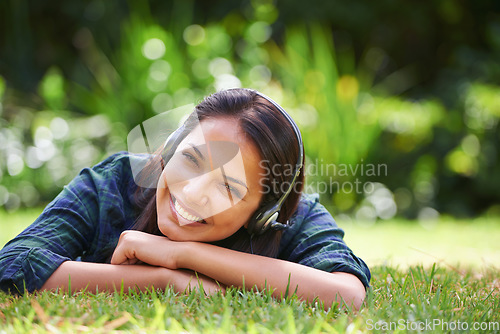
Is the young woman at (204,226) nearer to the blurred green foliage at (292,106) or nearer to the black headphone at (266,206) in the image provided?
the black headphone at (266,206)

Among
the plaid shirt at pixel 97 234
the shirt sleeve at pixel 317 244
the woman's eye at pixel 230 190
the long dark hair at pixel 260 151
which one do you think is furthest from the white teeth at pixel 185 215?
the shirt sleeve at pixel 317 244

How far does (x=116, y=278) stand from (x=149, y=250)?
134mm

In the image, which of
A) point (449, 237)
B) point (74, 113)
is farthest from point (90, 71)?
point (449, 237)

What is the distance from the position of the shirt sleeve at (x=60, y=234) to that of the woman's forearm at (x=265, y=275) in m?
0.42

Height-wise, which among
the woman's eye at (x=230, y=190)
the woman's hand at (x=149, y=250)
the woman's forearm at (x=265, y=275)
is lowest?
the woman's forearm at (x=265, y=275)

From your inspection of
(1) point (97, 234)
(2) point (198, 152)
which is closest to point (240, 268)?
(2) point (198, 152)

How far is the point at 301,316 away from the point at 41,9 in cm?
733

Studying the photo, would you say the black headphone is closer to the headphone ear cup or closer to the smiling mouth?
the headphone ear cup

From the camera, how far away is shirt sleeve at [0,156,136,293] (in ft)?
5.37

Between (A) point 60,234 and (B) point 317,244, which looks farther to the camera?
(B) point 317,244

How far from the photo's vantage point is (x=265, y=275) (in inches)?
65.1

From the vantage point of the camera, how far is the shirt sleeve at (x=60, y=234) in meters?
1.64

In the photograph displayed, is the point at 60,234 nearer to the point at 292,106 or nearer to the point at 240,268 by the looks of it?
the point at 240,268

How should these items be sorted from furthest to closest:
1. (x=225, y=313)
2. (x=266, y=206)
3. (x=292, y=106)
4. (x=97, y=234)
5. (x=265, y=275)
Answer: (x=292, y=106) → (x=97, y=234) → (x=266, y=206) → (x=265, y=275) → (x=225, y=313)
